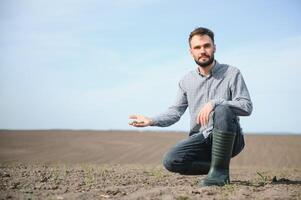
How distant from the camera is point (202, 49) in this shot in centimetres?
458

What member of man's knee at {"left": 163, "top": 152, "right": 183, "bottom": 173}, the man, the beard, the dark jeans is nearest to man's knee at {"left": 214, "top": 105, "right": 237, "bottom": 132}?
the man

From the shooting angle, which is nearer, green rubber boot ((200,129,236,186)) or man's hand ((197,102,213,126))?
man's hand ((197,102,213,126))

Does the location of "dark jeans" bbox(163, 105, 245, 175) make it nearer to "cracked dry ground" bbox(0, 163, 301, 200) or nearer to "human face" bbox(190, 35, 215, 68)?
"cracked dry ground" bbox(0, 163, 301, 200)

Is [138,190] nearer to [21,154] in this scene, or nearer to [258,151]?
[21,154]

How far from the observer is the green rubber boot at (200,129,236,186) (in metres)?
4.28

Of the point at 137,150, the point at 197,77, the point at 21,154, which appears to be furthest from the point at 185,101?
the point at 137,150

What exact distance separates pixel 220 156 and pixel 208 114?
1.65 feet

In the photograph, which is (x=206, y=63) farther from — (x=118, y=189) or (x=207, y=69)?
(x=118, y=189)

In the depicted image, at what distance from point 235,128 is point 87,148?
534 inches

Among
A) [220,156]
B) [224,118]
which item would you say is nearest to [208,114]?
[224,118]

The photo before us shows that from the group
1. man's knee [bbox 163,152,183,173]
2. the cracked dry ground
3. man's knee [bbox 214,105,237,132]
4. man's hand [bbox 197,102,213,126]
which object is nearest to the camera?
the cracked dry ground

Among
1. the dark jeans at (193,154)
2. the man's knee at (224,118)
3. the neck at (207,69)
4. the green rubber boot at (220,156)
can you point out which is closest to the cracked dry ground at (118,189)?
the green rubber boot at (220,156)

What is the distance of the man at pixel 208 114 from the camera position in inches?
169

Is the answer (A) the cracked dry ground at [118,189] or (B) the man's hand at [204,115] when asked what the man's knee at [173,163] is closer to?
(A) the cracked dry ground at [118,189]
